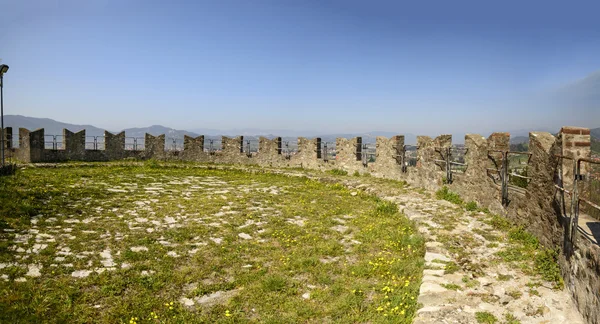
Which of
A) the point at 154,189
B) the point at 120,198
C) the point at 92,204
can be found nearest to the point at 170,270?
the point at 92,204

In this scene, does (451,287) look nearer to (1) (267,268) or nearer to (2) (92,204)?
(1) (267,268)

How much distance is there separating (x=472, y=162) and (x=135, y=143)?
24231 mm

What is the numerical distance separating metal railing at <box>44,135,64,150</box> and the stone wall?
29 cm

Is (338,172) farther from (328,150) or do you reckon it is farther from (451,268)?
(451,268)

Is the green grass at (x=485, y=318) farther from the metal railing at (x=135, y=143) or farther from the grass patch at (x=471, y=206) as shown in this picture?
the metal railing at (x=135, y=143)

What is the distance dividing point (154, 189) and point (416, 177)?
1081 centimetres

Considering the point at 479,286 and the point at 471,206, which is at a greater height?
the point at 471,206

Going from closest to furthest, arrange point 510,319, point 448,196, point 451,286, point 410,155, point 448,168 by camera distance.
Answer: point 510,319
point 451,286
point 448,196
point 448,168
point 410,155

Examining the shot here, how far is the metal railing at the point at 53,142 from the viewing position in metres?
24.9

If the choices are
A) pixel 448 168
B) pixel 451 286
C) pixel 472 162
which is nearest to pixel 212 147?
pixel 448 168

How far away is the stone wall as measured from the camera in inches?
209

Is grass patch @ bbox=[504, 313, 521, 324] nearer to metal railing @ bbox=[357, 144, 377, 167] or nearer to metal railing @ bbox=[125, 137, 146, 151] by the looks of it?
metal railing @ bbox=[357, 144, 377, 167]

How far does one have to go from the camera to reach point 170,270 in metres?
6.74

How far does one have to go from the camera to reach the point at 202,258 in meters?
7.35
